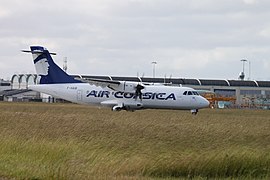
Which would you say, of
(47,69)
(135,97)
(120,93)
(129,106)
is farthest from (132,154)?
(47,69)

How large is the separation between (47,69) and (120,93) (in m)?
7.45

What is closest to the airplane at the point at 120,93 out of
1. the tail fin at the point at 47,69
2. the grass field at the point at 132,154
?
the tail fin at the point at 47,69

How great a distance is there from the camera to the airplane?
54.3m

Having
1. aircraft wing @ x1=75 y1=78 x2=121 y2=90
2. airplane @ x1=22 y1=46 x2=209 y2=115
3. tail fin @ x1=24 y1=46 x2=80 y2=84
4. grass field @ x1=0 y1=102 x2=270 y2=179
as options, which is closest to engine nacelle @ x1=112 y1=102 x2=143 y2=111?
airplane @ x1=22 y1=46 x2=209 y2=115

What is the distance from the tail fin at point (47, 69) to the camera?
5716 centimetres

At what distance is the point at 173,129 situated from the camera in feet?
83.3

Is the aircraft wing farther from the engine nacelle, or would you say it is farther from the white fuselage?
the engine nacelle

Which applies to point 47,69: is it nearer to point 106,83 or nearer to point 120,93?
point 106,83

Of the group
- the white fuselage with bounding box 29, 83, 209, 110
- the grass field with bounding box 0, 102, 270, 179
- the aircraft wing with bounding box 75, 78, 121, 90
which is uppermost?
the aircraft wing with bounding box 75, 78, 121, 90

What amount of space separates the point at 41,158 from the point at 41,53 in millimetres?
41452

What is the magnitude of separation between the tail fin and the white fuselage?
32.1 inches

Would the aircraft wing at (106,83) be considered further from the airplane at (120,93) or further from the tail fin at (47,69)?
the tail fin at (47,69)

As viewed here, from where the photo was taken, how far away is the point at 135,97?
5428 cm

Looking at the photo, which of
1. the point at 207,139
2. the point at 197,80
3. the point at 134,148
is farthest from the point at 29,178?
the point at 197,80
